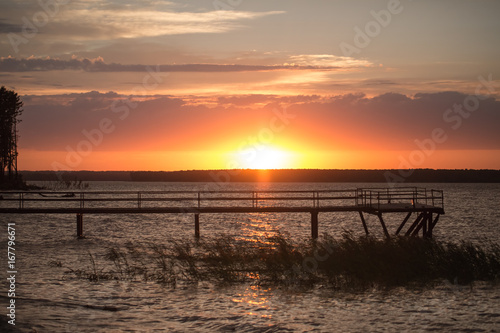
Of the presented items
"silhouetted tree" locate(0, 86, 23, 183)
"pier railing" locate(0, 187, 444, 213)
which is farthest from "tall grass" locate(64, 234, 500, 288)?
"silhouetted tree" locate(0, 86, 23, 183)

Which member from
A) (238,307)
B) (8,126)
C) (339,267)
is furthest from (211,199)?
(8,126)

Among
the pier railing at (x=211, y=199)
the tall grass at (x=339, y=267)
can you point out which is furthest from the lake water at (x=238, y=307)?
the pier railing at (x=211, y=199)

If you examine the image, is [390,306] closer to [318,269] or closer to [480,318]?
[480,318]

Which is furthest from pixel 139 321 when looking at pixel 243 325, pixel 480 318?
pixel 480 318

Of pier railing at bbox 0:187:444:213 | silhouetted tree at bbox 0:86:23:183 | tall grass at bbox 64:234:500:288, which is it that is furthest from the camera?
silhouetted tree at bbox 0:86:23:183

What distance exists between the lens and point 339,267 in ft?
78.0

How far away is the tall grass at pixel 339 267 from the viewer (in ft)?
74.7

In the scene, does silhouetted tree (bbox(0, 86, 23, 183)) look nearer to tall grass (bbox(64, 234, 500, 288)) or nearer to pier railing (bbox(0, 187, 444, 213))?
pier railing (bbox(0, 187, 444, 213))

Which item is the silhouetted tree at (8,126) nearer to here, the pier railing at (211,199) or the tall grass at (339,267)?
the pier railing at (211,199)

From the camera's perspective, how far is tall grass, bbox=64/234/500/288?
22.8 metres

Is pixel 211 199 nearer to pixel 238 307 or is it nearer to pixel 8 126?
pixel 238 307

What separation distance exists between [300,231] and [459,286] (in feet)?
106

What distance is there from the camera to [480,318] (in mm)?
17703

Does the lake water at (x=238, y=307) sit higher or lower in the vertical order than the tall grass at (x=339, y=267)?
lower
